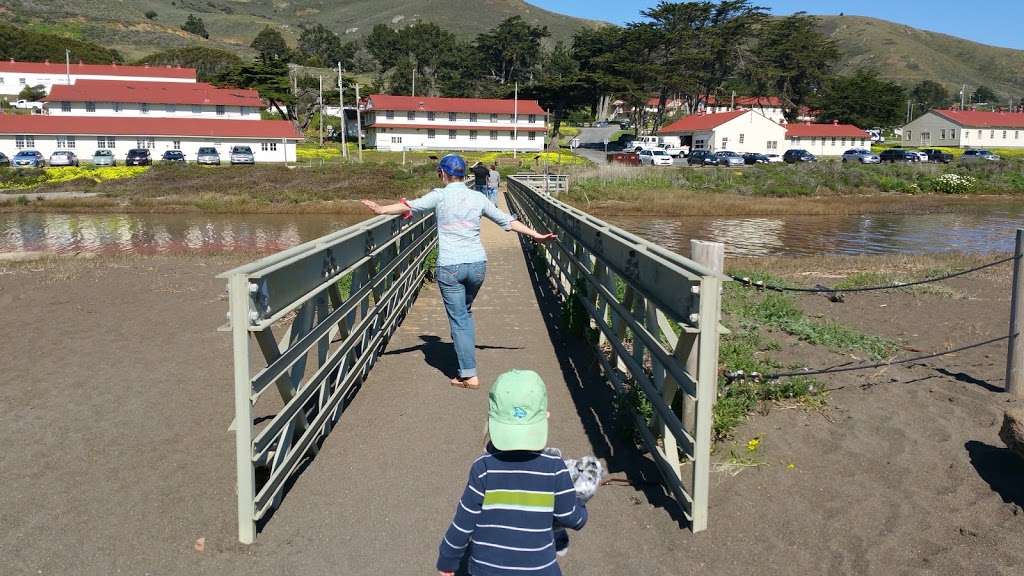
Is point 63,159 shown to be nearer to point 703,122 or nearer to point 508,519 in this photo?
point 703,122

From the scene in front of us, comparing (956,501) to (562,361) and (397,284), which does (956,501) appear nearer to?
(562,361)

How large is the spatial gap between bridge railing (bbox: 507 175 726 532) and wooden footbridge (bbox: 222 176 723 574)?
0.04 feet

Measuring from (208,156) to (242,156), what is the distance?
2.29 m

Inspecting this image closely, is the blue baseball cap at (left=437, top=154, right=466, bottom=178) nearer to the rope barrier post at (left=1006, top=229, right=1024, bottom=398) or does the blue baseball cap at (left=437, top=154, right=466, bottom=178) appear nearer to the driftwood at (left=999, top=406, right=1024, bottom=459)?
the driftwood at (left=999, top=406, right=1024, bottom=459)

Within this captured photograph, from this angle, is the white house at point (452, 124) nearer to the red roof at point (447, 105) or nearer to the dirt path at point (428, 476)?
the red roof at point (447, 105)

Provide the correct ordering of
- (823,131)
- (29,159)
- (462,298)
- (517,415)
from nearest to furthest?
(517,415), (462,298), (29,159), (823,131)

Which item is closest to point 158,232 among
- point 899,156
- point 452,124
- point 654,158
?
point 654,158

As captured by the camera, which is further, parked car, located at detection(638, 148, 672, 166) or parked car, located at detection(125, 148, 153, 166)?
parked car, located at detection(638, 148, 672, 166)

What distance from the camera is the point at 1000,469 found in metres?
4.93

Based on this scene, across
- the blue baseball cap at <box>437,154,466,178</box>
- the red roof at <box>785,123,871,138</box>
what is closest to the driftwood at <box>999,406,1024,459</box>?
the blue baseball cap at <box>437,154,466,178</box>

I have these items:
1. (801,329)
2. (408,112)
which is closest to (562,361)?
(801,329)

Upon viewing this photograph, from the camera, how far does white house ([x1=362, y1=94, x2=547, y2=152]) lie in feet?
270

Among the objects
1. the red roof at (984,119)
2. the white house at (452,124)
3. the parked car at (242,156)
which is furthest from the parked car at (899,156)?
the parked car at (242,156)

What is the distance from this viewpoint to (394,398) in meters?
6.49
